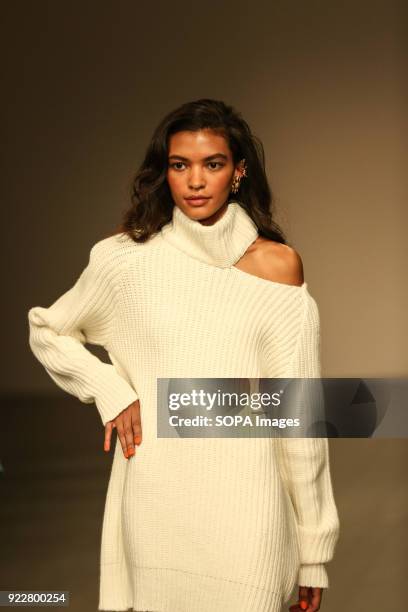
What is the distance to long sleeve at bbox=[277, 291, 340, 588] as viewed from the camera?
1962 mm

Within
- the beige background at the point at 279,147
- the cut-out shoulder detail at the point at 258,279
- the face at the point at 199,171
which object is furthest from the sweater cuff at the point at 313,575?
the beige background at the point at 279,147

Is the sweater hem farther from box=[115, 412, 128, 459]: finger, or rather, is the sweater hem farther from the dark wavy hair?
the dark wavy hair

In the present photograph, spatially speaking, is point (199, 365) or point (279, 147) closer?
point (199, 365)

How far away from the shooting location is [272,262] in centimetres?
199

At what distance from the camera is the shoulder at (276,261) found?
198 cm

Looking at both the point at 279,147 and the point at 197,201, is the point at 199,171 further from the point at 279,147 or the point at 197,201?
the point at 279,147

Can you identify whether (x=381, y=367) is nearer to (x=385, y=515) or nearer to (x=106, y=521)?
(x=385, y=515)

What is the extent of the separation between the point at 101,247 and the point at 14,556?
1.41 m

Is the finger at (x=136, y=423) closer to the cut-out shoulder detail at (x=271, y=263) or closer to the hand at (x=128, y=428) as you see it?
the hand at (x=128, y=428)

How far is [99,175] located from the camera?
3895 millimetres

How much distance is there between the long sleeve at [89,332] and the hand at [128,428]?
1 cm

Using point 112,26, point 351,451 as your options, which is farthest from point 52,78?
point 351,451

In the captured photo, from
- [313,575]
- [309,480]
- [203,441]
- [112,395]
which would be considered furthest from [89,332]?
[313,575]

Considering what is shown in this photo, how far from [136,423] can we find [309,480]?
0.31m
